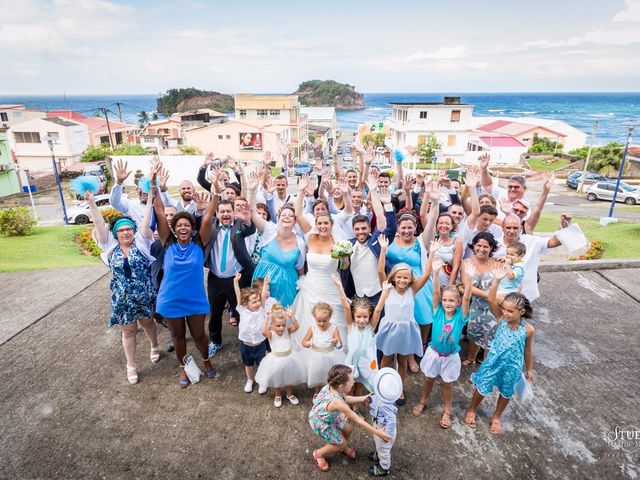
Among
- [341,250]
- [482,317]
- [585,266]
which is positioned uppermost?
[341,250]

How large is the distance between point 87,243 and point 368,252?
416 inches

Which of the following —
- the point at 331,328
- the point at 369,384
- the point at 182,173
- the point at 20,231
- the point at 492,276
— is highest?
the point at 492,276

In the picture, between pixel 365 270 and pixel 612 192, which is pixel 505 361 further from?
pixel 612 192

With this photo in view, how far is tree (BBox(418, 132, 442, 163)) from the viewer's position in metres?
42.0

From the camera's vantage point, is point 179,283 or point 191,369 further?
point 191,369

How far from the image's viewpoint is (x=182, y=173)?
3894cm

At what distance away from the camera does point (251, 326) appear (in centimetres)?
445

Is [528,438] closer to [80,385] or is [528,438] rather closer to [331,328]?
[331,328]

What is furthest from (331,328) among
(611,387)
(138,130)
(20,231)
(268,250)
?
(138,130)

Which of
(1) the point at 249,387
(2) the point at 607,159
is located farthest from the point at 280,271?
(2) the point at 607,159

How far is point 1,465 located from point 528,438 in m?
5.38

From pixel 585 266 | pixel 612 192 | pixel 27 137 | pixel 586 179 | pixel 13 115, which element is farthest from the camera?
pixel 13 115

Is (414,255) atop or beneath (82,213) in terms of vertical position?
atop

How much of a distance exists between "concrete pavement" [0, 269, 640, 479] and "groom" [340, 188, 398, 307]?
1374 millimetres
